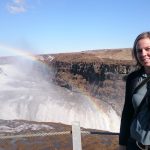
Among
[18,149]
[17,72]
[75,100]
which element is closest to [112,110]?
[75,100]

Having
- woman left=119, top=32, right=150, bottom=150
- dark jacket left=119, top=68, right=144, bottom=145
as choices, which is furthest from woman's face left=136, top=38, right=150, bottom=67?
dark jacket left=119, top=68, right=144, bottom=145

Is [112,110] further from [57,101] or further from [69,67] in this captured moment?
[69,67]

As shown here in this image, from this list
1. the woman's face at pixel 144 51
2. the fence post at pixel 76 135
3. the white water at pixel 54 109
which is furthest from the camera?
the white water at pixel 54 109

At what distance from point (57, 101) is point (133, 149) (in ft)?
63.1

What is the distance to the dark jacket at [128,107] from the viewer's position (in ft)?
10.7

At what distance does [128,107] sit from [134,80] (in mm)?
277

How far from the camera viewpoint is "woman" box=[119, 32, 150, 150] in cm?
317

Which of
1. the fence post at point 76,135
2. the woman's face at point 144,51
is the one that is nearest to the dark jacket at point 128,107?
the woman's face at point 144,51

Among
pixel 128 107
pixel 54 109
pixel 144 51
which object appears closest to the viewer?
pixel 144 51

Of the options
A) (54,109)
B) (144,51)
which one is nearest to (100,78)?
(54,109)

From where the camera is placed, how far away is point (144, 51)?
3166 millimetres

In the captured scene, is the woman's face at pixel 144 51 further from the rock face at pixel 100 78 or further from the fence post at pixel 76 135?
the rock face at pixel 100 78

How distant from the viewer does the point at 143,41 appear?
3.18 m

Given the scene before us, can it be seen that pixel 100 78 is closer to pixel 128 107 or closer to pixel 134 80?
pixel 128 107
